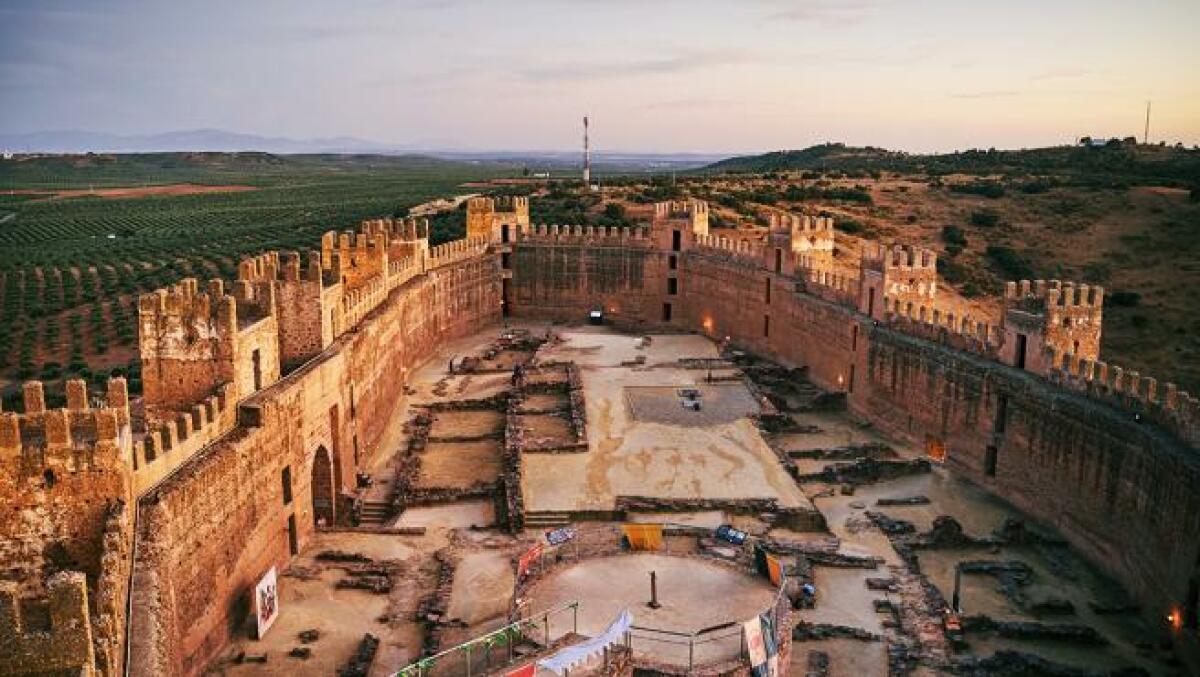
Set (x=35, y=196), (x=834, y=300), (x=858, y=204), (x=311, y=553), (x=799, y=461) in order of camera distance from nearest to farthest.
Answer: (x=311, y=553) < (x=799, y=461) < (x=834, y=300) < (x=858, y=204) < (x=35, y=196)

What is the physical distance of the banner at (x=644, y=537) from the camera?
73.1ft

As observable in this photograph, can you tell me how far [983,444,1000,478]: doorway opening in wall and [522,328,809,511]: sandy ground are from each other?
584 centimetres

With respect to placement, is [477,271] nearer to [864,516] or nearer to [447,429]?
[447,429]

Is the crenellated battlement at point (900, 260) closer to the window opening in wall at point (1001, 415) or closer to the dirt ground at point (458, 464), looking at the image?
the window opening in wall at point (1001, 415)

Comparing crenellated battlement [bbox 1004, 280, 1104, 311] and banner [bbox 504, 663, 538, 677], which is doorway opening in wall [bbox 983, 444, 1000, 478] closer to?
crenellated battlement [bbox 1004, 280, 1104, 311]

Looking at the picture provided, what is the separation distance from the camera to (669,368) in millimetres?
40781

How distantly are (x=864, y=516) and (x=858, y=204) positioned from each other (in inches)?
1890

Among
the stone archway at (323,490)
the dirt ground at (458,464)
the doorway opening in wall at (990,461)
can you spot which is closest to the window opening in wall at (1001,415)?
the doorway opening in wall at (990,461)

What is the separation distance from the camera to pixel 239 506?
2052 cm

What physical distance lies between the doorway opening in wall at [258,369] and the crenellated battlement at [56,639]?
39.7ft

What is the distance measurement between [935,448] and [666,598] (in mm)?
14950

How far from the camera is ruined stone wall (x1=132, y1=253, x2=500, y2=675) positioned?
646 inches

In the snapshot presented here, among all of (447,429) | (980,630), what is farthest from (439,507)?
(980,630)

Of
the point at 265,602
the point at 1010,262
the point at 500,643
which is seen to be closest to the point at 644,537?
the point at 500,643
